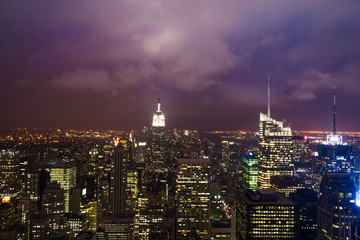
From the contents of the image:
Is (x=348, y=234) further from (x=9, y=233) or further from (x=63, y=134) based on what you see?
(x=63, y=134)

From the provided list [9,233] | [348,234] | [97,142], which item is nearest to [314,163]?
[348,234]

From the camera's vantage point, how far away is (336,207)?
16.1 meters

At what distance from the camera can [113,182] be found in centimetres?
2817

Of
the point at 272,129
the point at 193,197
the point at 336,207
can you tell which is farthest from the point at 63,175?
the point at 272,129

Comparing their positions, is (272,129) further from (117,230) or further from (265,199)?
(117,230)

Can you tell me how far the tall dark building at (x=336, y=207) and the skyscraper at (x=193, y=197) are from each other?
8470mm

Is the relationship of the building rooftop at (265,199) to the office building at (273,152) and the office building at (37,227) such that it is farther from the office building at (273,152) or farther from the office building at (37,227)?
the office building at (273,152)

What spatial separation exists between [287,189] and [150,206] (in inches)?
477

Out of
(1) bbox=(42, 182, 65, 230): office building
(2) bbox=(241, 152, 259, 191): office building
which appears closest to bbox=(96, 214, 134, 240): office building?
(1) bbox=(42, 182, 65, 230): office building

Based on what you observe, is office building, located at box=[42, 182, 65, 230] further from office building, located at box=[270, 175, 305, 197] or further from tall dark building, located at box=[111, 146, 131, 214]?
office building, located at box=[270, 175, 305, 197]

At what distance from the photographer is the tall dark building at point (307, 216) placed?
18.9m

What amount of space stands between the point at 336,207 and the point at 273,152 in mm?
22346

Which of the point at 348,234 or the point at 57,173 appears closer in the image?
the point at 348,234

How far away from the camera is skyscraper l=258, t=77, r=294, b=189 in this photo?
35406mm
